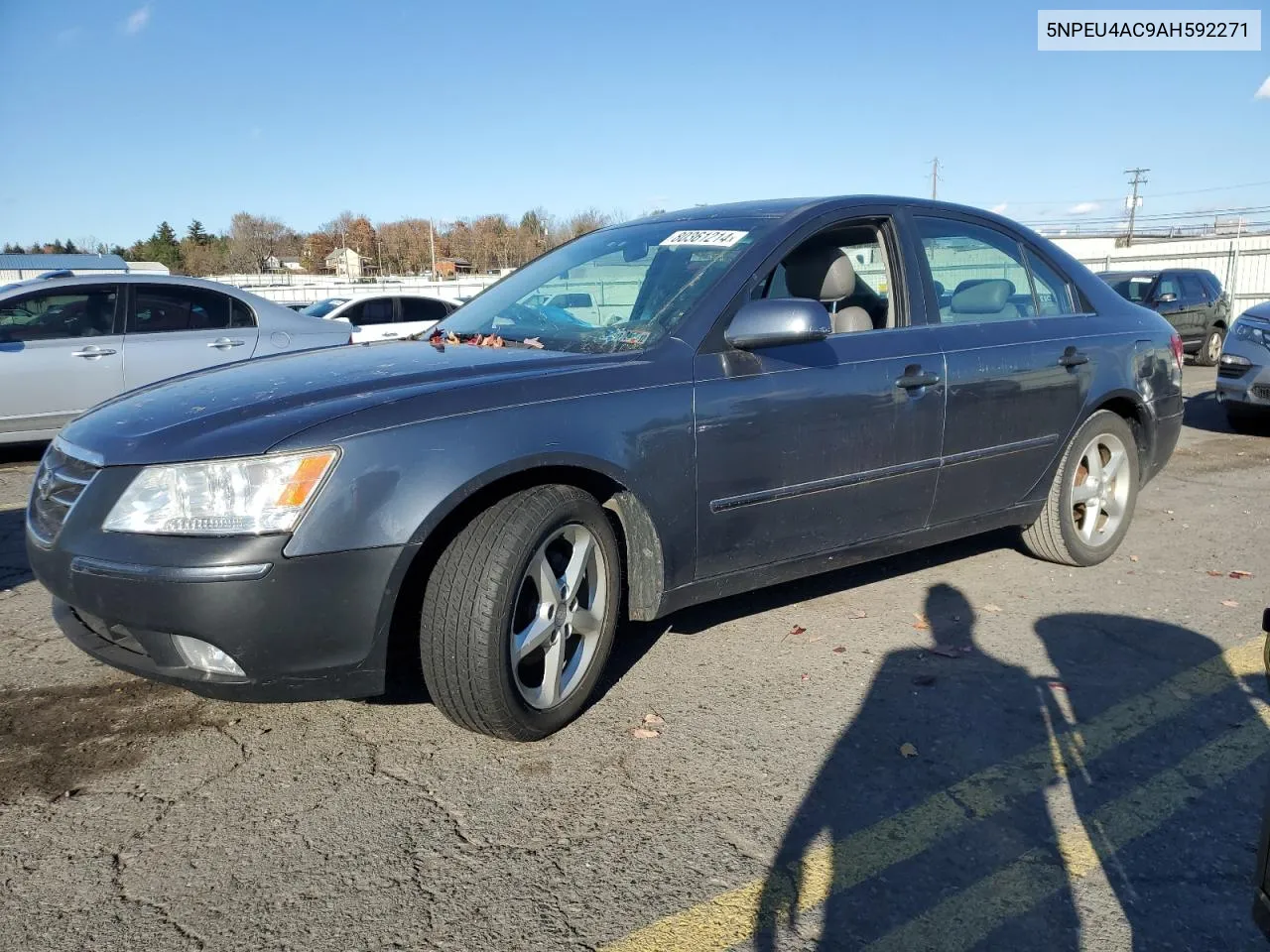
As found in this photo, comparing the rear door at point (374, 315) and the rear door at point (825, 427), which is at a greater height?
the rear door at point (374, 315)

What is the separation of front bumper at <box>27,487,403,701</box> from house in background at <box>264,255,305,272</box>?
233 ft

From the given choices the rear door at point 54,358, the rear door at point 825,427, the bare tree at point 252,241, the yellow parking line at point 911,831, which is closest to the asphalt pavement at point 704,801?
the yellow parking line at point 911,831

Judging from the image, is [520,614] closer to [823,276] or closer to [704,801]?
[704,801]

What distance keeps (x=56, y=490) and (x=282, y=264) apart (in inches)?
3091

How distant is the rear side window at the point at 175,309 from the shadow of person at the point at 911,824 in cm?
661

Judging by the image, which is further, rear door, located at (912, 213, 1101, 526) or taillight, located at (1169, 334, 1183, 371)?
taillight, located at (1169, 334, 1183, 371)

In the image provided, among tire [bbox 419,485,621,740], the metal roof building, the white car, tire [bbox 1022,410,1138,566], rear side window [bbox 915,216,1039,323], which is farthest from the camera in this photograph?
the metal roof building

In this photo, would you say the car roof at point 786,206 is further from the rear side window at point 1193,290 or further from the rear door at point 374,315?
the rear side window at point 1193,290

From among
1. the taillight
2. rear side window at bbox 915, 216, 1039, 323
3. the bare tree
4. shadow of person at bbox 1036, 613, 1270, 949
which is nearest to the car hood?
rear side window at bbox 915, 216, 1039, 323

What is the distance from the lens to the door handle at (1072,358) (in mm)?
4449

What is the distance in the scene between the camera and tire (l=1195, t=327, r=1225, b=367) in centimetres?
1535

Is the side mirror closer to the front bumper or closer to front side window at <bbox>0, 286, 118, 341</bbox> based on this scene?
the front bumper

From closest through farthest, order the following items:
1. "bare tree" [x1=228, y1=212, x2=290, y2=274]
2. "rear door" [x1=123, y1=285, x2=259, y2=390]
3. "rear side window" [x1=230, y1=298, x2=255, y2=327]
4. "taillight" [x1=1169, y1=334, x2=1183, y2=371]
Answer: "taillight" [x1=1169, y1=334, x2=1183, y2=371]
"rear door" [x1=123, y1=285, x2=259, y2=390]
"rear side window" [x1=230, y1=298, x2=255, y2=327]
"bare tree" [x1=228, y1=212, x2=290, y2=274]

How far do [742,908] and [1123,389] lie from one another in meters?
3.55
